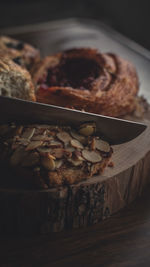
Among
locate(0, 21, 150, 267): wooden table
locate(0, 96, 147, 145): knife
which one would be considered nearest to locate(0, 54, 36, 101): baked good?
locate(0, 96, 147, 145): knife

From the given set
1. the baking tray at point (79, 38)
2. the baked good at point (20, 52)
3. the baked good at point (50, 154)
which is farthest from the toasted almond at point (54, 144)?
the baking tray at point (79, 38)

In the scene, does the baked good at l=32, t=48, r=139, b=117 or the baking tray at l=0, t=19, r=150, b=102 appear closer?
the baked good at l=32, t=48, r=139, b=117

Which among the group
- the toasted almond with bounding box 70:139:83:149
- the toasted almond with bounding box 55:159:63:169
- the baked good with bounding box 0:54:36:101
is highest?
the baked good with bounding box 0:54:36:101

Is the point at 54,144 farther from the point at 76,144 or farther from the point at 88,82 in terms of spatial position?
the point at 88,82

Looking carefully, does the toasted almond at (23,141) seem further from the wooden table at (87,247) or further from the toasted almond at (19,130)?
the wooden table at (87,247)

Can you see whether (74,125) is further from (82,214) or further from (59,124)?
(82,214)

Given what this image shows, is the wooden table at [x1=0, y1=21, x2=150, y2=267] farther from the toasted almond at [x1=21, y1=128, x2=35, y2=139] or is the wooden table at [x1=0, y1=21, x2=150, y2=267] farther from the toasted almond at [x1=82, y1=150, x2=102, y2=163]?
the toasted almond at [x1=21, y1=128, x2=35, y2=139]
